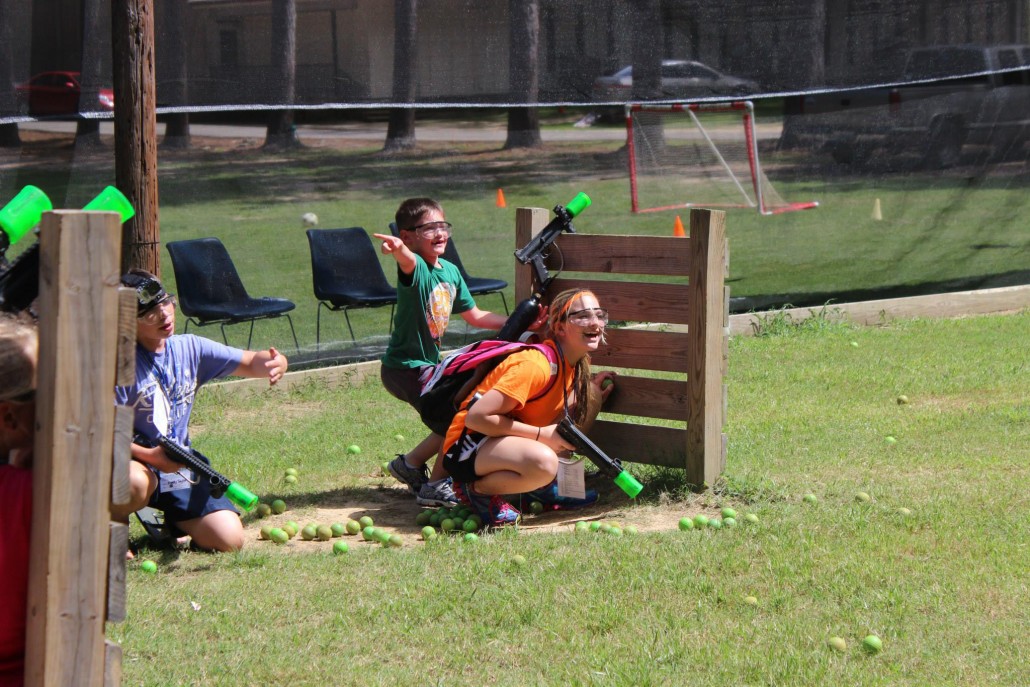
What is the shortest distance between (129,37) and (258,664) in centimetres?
463

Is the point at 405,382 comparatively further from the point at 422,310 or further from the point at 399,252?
the point at 399,252

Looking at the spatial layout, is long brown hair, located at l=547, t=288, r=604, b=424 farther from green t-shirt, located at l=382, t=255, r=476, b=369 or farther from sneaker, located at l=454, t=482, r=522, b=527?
green t-shirt, located at l=382, t=255, r=476, b=369

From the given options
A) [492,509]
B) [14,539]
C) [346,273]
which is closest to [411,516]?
[492,509]

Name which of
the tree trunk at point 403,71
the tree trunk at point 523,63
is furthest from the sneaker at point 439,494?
the tree trunk at point 523,63

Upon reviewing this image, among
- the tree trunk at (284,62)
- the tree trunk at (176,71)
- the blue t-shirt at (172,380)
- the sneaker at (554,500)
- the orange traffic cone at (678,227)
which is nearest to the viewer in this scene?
the blue t-shirt at (172,380)

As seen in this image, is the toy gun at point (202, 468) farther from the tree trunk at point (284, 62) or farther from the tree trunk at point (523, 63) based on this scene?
the tree trunk at point (523, 63)

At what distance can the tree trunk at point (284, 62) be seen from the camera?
28.0ft

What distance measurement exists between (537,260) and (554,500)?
1.20 meters

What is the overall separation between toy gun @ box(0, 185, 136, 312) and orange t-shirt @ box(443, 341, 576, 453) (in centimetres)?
253

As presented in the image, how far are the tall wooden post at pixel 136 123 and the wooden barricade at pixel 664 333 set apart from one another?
2519 millimetres

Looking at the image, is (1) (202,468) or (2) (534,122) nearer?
(1) (202,468)

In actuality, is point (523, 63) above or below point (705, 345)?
above

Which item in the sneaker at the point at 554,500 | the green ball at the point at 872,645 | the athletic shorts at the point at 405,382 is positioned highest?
the athletic shorts at the point at 405,382

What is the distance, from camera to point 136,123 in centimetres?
726
